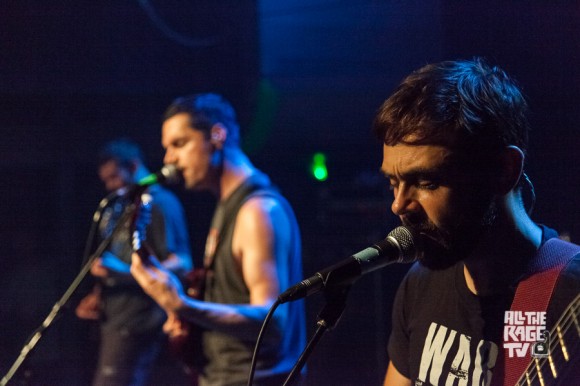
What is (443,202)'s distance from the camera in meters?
1.44

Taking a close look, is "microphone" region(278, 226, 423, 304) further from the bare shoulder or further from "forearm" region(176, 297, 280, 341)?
the bare shoulder

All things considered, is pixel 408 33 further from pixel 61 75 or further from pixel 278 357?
pixel 61 75

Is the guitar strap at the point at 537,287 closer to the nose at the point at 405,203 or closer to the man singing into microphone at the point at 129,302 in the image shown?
the nose at the point at 405,203

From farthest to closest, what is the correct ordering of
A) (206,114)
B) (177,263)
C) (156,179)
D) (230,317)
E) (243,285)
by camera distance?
(177,263), (206,114), (156,179), (243,285), (230,317)

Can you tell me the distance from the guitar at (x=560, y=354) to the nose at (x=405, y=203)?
358mm

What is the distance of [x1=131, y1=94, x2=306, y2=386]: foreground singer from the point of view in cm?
245

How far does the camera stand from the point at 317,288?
125 centimetres

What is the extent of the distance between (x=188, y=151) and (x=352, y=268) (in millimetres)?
1839

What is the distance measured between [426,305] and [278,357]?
97 cm

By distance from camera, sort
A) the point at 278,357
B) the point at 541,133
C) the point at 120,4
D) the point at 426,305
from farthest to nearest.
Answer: the point at 120,4, the point at 541,133, the point at 278,357, the point at 426,305

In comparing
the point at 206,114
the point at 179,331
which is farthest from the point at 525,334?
the point at 206,114

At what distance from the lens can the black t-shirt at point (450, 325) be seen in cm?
145

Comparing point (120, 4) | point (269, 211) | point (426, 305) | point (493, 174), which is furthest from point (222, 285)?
point (120, 4)

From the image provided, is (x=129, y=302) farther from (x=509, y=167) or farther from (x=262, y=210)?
(x=509, y=167)
